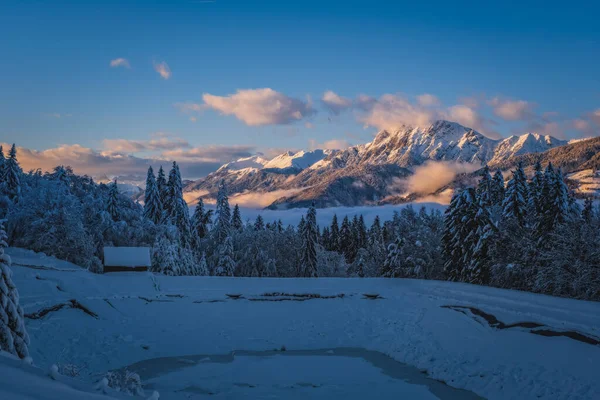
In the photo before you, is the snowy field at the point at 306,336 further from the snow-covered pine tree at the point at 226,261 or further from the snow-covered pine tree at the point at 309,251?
the snow-covered pine tree at the point at 309,251

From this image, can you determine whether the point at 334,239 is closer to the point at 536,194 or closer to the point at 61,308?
the point at 536,194

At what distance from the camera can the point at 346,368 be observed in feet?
55.2

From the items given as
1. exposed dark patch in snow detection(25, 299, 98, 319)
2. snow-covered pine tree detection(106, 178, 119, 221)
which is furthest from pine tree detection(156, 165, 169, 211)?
exposed dark patch in snow detection(25, 299, 98, 319)

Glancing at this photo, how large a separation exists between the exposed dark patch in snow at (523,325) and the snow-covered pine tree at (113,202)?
3367 cm

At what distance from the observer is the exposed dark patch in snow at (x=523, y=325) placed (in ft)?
46.1

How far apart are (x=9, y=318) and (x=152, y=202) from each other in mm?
41128

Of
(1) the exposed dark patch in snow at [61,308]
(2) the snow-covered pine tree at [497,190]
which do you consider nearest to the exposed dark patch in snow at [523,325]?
(1) the exposed dark patch in snow at [61,308]

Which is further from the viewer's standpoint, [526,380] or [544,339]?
[544,339]

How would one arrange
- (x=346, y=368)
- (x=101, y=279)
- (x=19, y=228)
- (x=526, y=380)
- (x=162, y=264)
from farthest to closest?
(x=162, y=264) < (x=19, y=228) < (x=101, y=279) < (x=346, y=368) < (x=526, y=380)

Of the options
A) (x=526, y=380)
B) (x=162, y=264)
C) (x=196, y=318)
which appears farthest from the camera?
(x=162, y=264)

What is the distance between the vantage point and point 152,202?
49.5m

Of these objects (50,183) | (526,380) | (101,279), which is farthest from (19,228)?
(526,380)

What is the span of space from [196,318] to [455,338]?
40.3 feet

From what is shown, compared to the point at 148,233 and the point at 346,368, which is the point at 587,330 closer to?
the point at 346,368
